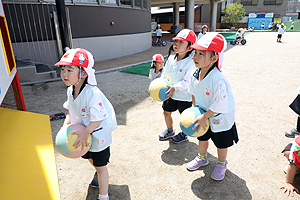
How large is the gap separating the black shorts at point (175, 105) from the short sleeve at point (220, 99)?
1031mm

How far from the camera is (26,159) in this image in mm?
2869

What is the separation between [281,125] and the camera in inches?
168

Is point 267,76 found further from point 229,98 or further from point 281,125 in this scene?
point 229,98

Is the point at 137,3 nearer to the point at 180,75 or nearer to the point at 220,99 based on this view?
the point at 180,75

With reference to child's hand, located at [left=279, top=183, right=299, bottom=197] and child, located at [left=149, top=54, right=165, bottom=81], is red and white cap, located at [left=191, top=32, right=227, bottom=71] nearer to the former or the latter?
child, located at [left=149, top=54, right=165, bottom=81]

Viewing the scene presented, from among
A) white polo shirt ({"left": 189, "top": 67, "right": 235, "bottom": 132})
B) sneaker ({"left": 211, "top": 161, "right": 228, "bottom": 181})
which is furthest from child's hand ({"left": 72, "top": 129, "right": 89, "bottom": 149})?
sneaker ({"left": 211, "top": 161, "right": 228, "bottom": 181})

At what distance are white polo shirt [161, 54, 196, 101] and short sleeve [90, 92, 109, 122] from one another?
55.3 inches

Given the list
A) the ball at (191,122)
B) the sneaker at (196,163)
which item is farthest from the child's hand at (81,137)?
the sneaker at (196,163)

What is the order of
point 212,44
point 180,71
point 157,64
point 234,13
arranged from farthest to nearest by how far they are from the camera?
1. point 234,13
2. point 157,64
3. point 180,71
4. point 212,44

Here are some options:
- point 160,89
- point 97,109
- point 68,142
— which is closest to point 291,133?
point 160,89

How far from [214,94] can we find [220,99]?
9cm

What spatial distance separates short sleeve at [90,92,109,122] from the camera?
210 cm

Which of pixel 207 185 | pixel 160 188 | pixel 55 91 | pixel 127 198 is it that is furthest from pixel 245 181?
pixel 55 91

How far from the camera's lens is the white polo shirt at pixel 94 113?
2.12 meters
